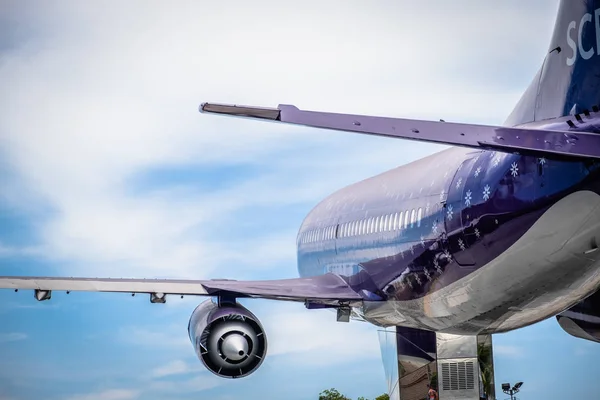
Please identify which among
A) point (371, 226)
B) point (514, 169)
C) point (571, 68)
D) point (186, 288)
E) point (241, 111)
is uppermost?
point (571, 68)

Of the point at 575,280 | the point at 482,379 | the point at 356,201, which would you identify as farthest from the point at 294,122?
the point at 356,201

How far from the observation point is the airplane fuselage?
12.8 meters

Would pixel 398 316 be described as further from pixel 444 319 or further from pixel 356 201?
pixel 356 201

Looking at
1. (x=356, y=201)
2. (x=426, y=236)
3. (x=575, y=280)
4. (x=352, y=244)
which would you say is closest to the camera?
(x=575, y=280)

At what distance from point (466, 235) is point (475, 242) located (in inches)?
13.5

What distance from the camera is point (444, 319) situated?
17.7 metres

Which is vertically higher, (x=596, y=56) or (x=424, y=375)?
(x=596, y=56)

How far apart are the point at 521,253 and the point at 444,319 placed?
417 centimetres

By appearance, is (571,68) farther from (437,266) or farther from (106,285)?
(106,285)

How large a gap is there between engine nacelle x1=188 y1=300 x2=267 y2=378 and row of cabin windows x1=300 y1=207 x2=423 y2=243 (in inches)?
133

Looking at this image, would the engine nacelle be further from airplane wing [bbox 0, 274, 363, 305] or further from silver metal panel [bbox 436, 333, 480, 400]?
silver metal panel [bbox 436, 333, 480, 400]

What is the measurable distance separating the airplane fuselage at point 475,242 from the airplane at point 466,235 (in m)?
0.03

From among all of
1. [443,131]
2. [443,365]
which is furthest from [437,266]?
[443,131]

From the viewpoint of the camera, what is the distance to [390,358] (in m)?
21.9
